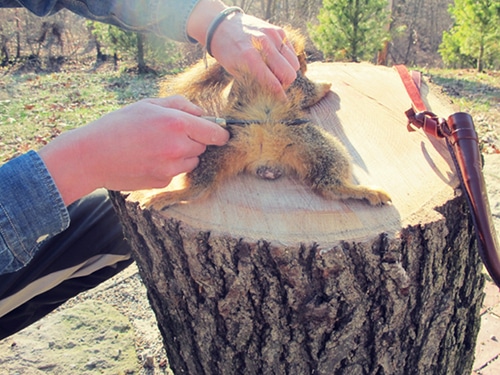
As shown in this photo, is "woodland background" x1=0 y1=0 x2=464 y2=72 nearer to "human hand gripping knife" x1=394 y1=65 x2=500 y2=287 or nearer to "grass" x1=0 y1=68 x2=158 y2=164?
"grass" x1=0 y1=68 x2=158 y2=164

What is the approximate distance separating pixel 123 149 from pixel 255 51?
0.81 metres

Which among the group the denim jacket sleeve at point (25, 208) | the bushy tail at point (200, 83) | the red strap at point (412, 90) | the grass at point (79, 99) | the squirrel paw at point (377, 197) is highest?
the red strap at point (412, 90)

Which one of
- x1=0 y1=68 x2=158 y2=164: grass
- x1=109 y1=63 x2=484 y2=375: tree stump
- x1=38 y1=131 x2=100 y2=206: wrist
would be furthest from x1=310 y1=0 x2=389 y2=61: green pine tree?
x1=38 y1=131 x2=100 y2=206: wrist

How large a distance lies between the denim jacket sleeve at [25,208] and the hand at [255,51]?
0.99 m

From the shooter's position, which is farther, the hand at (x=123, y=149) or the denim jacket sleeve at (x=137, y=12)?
the denim jacket sleeve at (x=137, y=12)

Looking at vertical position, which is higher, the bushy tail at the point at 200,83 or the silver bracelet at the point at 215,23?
the silver bracelet at the point at 215,23

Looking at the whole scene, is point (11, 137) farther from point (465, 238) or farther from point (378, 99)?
point (465, 238)

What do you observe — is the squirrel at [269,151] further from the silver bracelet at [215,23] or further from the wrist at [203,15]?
the wrist at [203,15]

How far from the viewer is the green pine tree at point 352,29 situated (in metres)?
11.1

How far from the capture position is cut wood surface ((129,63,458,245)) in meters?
1.78

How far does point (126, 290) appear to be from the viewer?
12.8ft

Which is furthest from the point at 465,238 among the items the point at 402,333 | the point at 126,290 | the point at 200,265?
the point at 126,290

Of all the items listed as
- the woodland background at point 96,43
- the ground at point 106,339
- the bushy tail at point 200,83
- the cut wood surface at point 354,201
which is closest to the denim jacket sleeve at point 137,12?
the bushy tail at point 200,83

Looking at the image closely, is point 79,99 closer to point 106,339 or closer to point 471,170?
point 106,339
